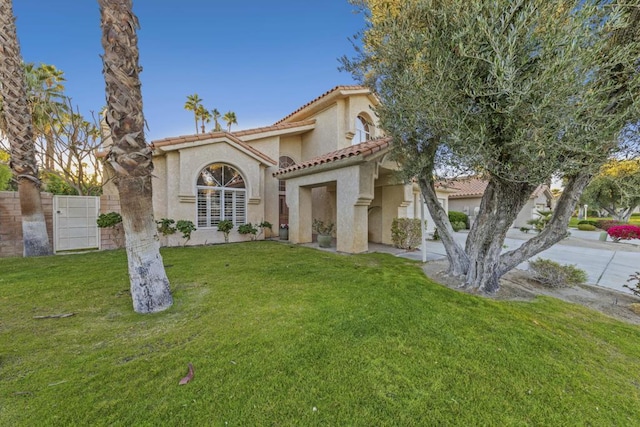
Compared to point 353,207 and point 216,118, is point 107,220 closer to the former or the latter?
point 353,207

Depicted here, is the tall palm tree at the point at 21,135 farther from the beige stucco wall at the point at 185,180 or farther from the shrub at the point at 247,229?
the shrub at the point at 247,229

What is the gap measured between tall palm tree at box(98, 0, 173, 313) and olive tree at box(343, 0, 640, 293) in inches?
217

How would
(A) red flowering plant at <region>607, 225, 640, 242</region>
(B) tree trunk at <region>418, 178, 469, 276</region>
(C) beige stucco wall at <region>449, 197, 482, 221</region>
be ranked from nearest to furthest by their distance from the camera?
(B) tree trunk at <region>418, 178, 469, 276</region> → (A) red flowering plant at <region>607, 225, 640, 242</region> → (C) beige stucco wall at <region>449, 197, 482, 221</region>

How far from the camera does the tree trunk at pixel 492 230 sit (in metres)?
5.77

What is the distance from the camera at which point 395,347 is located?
3693mm

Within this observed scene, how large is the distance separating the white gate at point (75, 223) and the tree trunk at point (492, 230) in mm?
15547

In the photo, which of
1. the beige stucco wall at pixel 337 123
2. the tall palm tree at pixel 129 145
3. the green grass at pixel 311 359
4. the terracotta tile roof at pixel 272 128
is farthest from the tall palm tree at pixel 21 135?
the beige stucco wall at pixel 337 123

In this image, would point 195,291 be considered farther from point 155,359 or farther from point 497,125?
point 497,125

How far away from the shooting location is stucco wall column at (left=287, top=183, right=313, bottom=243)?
1322 cm

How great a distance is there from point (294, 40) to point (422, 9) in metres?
10.0

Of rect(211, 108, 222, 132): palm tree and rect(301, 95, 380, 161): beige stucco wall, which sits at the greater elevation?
rect(211, 108, 222, 132): palm tree

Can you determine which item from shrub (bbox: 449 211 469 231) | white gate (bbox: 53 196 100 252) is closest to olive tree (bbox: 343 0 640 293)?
white gate (bbox: 53 196 100 252)

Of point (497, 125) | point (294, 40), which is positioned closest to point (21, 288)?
point (497, 125)

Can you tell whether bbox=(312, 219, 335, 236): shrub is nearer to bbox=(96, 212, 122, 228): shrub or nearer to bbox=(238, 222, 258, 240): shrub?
bbox=(238, 222, 258, 240): shrub
